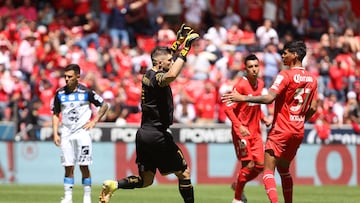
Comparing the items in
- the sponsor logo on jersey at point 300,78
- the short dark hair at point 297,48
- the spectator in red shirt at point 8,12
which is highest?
the spectator in red shirt at point 8,12

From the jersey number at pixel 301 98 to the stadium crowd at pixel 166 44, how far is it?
11.1 meters

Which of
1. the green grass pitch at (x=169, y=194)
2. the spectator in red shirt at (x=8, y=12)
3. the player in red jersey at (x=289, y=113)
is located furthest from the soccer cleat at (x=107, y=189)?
the spectator in red shirt at (x=8, y=12)

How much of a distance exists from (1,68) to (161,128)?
14.2 meters

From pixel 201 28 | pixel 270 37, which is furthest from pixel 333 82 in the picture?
pixel 201 28

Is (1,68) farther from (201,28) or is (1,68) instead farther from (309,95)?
(309,95)

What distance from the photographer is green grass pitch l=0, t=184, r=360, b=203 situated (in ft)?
58.5

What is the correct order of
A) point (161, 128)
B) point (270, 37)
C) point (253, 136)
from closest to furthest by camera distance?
point (161, 128) < point (253, 136) < point (270, 37)

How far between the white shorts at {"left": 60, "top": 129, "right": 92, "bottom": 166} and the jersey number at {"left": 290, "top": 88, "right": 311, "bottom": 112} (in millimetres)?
4229

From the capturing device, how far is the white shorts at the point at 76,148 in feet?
53.5

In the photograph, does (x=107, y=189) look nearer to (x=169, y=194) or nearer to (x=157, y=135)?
(x=157, y=135)

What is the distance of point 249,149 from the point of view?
16016 millimetres

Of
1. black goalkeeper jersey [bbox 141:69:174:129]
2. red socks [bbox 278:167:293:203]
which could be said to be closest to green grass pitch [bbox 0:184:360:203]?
red socks [bbox 278:167:293:203]

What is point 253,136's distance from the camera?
1619 cm

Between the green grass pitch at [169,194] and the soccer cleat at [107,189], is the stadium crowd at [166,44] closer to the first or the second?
the green grass pitch at [169,194]
